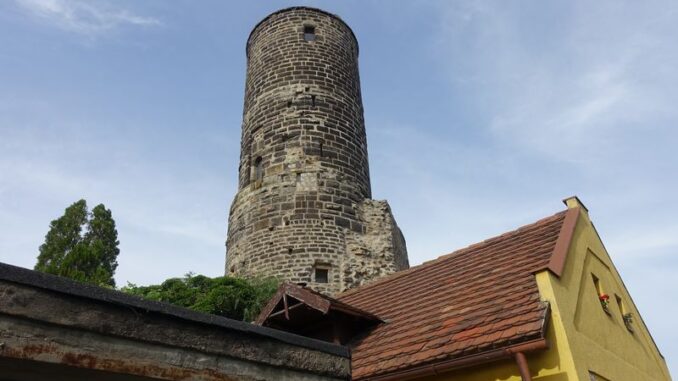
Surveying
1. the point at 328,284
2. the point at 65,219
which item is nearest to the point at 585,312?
the point at 328,284

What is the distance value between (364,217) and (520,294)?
Answer: 31.5 ft

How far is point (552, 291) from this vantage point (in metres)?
6.17

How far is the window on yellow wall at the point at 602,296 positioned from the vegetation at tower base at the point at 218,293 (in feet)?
25.3

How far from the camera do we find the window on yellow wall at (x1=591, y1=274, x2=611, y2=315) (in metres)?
7.90

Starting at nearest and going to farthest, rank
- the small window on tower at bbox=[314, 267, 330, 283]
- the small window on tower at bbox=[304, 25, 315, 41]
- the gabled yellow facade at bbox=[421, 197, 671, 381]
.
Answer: the gabled yellow facade at bbox=[421, 197, 671, 381] < the small window on tower at bbox=[314, 267, 330, 283] < the small window on tower at bbox=[304, 25, 315, 41]

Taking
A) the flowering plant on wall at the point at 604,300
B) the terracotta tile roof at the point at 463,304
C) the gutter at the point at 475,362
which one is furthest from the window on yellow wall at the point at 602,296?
the gutter at the point at 475,362

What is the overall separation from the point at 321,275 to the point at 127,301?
38.6ft

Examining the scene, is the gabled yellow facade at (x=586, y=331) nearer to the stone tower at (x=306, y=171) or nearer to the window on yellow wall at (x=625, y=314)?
the window on yellow wall at (x=625, y=314)

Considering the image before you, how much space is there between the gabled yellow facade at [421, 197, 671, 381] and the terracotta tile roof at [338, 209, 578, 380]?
0.25 m

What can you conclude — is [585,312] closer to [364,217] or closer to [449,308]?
[449,308]

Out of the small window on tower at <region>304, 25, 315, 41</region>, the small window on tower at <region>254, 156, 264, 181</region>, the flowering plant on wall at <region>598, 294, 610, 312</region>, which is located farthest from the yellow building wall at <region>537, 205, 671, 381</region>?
the small window on tower at <region>304, 25, 315, 41</region>

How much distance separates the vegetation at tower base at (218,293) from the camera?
1306 cm

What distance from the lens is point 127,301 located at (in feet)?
9.73

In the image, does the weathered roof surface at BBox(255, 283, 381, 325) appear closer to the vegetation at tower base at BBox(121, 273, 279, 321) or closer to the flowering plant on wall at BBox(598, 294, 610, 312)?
the flowering plant on wall at BBox(598, 294, 610, 312)
